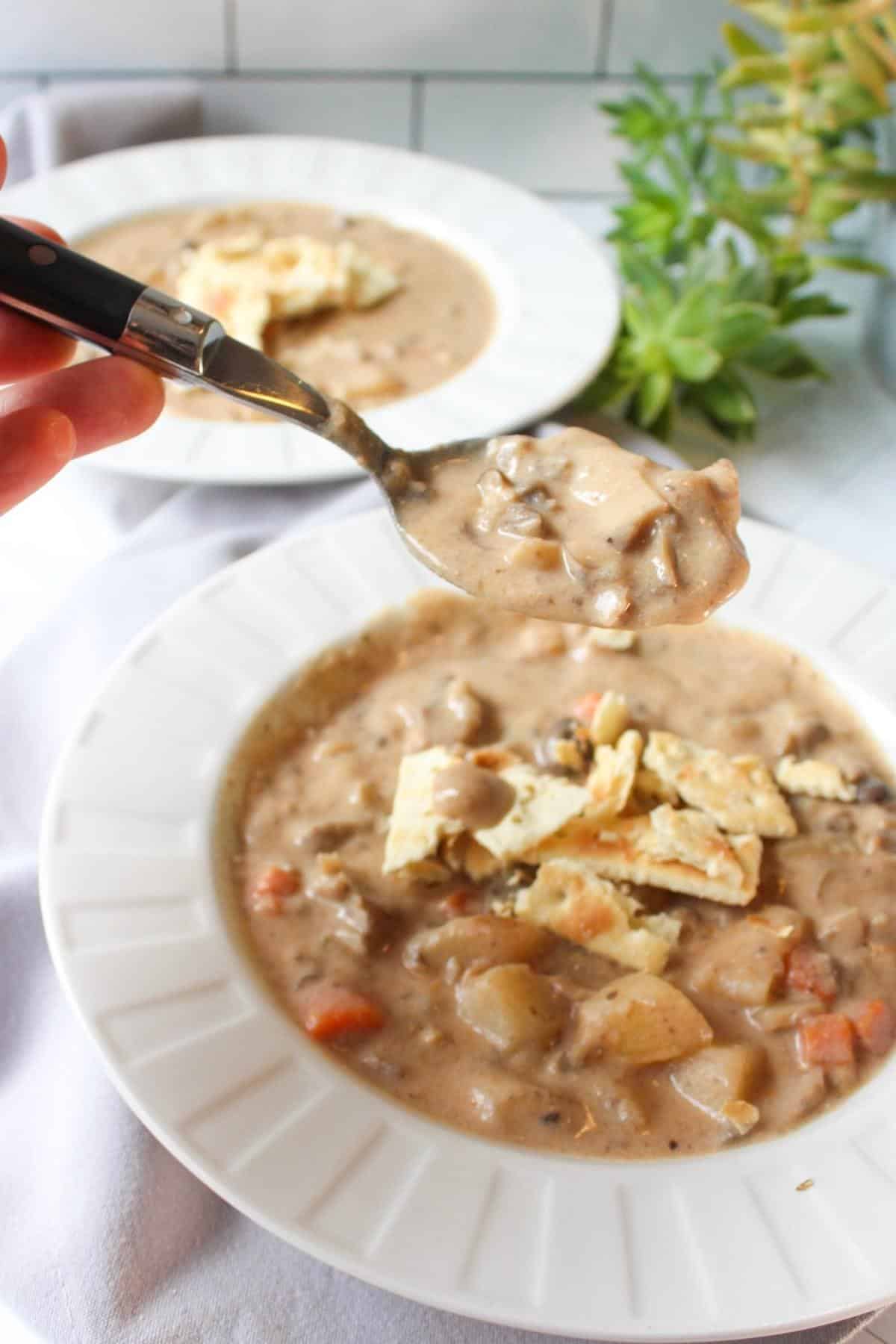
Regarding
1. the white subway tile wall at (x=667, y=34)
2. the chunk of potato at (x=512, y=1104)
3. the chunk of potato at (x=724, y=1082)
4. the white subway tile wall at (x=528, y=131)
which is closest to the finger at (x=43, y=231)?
the chunk of potato at (x=512, y=1104)

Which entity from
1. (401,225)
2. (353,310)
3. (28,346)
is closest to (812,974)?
(28,346)

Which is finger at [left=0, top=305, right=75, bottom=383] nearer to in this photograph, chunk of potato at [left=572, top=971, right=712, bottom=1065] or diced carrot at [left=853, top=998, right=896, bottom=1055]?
chunk of potato at [left=572, top=971, right=712, bottom=1065]

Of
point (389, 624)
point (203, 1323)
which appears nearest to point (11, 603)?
point (389, 624)

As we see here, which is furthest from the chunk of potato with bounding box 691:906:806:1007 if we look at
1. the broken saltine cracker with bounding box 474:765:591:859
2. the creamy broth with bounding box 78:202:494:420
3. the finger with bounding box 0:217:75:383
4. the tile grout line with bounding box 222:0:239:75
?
the tile grout line with bounding box 222:0:239:75

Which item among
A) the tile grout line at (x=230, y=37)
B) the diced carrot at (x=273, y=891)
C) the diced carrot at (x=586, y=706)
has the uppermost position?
the tile grout line at (x=230, y=37)

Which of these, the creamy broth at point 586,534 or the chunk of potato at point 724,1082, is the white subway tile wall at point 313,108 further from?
the chunk of potato at point 724,1082

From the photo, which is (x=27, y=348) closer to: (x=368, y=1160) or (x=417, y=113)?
(x=368, y=1160)

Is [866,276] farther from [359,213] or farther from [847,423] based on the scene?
[359,213]
